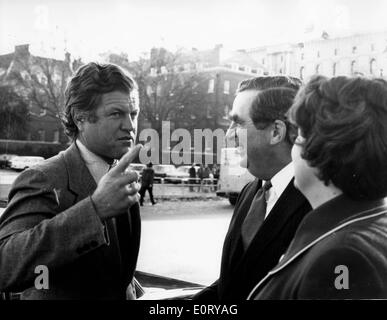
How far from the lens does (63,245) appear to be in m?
0.92

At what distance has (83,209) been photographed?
91 centimetres

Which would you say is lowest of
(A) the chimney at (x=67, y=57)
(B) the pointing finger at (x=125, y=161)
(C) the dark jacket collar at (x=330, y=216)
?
(C) the dark jacket collar at (x=330, y=216)

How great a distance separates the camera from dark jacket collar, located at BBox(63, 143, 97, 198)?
3.48 feet

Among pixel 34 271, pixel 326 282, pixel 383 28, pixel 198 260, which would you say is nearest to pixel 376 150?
pixel 326 282

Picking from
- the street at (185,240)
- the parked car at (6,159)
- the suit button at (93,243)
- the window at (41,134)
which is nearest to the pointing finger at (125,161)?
the suit button at (93,243)

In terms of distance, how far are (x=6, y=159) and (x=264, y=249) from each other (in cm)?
70

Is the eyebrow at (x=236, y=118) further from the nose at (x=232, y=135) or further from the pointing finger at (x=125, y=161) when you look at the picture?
the pointing finger at (x=125, y=161)

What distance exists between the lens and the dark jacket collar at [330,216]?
841 millimetres

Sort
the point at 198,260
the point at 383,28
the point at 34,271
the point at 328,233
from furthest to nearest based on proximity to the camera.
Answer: the point at 198,260 → the point at 383,28 → the point at 34,271 → the point at 328,233
